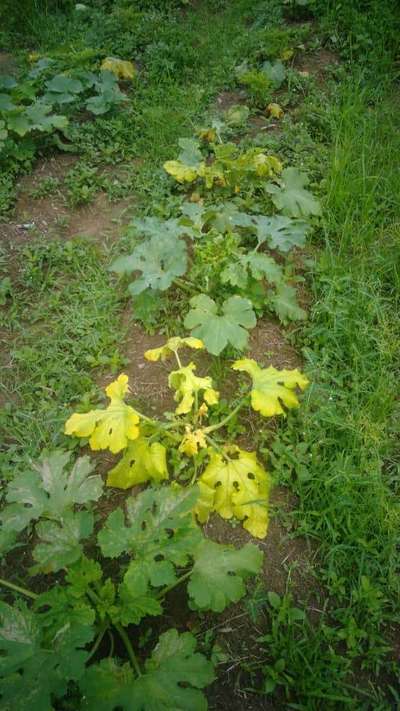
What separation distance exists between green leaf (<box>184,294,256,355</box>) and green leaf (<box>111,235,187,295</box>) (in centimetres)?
23

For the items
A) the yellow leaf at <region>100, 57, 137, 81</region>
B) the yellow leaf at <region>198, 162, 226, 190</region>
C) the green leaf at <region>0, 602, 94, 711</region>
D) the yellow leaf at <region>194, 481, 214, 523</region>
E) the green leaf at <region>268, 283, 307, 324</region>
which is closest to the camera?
the green leaf at <region>0, 602, 94, 711</region>

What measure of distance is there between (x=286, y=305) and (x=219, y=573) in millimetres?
1478

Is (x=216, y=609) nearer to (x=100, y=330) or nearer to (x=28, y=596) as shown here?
(x=28, y=596)

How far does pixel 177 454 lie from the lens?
7.54ft

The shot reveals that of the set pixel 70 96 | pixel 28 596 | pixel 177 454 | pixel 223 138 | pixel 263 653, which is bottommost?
pixel 263 653

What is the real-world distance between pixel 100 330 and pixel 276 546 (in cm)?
152

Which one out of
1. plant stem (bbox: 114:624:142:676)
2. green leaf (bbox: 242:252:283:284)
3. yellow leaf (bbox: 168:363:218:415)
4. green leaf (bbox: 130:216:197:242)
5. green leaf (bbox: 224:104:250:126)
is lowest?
plant stem (bbox: 114:624:142:676)

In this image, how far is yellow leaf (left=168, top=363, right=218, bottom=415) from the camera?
222cm

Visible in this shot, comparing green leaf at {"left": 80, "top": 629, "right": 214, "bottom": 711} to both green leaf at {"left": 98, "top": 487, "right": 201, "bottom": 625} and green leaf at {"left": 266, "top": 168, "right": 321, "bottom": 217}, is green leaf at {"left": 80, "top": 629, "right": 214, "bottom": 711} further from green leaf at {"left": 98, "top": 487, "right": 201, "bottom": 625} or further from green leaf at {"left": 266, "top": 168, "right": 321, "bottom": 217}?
green leaf at {"left": 266, "top": 168, "right": 321, "bottom": 217}

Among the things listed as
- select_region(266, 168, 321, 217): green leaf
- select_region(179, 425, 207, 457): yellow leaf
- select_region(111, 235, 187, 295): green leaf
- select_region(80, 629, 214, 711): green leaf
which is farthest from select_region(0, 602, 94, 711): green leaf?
select_region(266, 168, 321, 217): green leaf

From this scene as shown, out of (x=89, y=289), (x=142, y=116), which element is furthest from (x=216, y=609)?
(x=142, y=116)

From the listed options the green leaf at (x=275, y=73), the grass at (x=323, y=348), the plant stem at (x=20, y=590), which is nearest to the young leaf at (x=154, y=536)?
the plant stem at (x=20, y=590)

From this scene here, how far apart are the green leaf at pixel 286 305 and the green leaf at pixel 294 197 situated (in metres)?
0.61

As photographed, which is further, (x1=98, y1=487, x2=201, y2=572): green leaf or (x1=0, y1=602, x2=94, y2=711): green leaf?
(x1=98, y1=487, x2=201, y2=572): green leaf
